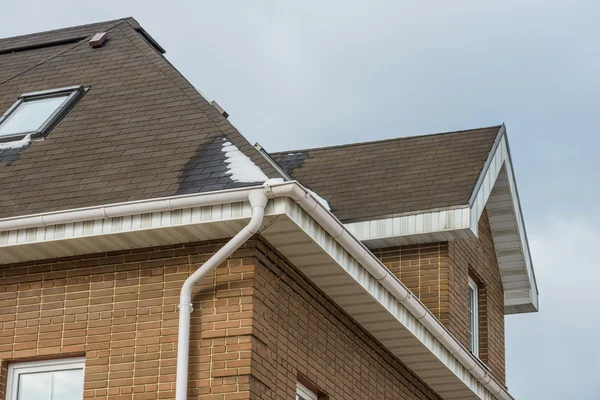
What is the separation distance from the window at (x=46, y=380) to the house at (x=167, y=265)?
0.01 m

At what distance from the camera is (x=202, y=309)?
13359 millimetres

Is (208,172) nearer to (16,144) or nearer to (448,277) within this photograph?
(16,144)

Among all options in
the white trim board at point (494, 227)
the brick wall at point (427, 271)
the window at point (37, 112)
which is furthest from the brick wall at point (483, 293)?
the window at point (37, 112)

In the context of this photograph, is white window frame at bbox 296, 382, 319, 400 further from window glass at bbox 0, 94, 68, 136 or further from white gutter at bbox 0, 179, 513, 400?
window glass at bbox 0, 94, 68, 136

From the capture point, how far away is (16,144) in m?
15.7

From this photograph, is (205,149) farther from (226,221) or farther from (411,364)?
(411,364)

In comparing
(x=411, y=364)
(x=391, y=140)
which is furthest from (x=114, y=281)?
(x=391, y=140)

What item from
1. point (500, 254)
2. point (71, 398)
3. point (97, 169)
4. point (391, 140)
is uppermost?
point (391, 140)

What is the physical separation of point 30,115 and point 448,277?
21.0 feet

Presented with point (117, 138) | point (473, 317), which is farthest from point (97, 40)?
point (473, 317)

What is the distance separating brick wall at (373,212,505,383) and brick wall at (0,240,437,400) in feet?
16.8

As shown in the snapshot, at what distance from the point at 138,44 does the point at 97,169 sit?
3.40 meters

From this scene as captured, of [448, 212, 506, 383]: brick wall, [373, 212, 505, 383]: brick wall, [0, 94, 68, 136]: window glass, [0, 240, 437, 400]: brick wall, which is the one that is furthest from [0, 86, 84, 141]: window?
[448, 212, 506, 383]: brick wall

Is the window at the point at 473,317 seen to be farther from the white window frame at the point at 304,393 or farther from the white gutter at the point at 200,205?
the white gutter at the point at 200,205
